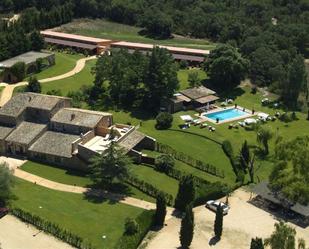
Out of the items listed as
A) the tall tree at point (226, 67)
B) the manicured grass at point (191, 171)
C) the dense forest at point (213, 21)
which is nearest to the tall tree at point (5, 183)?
the manicured grass at point (191, 171)

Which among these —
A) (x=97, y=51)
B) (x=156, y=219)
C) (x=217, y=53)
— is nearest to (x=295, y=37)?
(x=217, y=53)

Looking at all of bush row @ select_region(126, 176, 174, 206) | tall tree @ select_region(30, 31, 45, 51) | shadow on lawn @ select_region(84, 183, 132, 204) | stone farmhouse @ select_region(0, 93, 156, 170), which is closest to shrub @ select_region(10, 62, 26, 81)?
tall tree @ select_region(30, 31, 45, 51)

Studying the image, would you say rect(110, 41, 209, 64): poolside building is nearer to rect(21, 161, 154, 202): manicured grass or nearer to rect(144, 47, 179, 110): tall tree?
rect(144, 47, 179, 110): tall tree

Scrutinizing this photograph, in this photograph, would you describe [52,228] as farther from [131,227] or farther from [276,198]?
[276,198]

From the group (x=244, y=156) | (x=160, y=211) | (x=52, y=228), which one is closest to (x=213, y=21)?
(x=244, y=156)

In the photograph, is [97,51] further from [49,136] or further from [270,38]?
[49,136]
